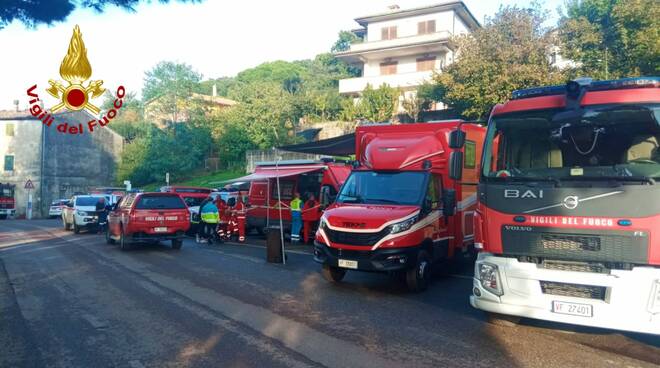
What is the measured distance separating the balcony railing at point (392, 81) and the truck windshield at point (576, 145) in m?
30.3

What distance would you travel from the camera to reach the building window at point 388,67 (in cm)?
4059

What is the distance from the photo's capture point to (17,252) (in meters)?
15.7

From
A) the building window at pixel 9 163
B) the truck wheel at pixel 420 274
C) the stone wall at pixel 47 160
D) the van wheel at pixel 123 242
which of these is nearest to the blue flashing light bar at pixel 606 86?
the truck wheel at pixel 420 274

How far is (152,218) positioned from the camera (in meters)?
15.3

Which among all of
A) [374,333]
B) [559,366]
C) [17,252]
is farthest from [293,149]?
[559,366]

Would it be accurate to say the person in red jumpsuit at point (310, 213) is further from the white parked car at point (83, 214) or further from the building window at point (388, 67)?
the building window at point (388, 67)

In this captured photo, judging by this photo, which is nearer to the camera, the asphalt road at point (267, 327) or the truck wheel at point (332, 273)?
the asphalt road at point (267, 327)

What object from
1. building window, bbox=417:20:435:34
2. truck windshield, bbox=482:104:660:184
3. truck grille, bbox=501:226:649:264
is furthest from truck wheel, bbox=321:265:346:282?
building window, bbox=417:20:435:34

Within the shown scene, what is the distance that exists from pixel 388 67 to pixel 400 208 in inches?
1316

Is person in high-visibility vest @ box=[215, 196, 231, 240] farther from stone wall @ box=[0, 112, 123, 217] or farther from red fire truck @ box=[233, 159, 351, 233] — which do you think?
stone wall @ box=[0, 112, 123, 217]

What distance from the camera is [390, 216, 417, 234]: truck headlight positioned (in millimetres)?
8586

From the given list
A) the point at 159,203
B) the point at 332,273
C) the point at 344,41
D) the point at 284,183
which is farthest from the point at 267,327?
the point at 344,41

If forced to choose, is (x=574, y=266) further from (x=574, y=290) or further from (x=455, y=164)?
(x=455, y=164)

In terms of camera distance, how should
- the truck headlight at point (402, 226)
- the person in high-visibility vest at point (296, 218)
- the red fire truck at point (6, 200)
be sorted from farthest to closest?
1. the red fire truck at point (6, 200)
2. the person in high-visibility vest at point (296, 218)
3. the truck headlight at point (402, 226)
